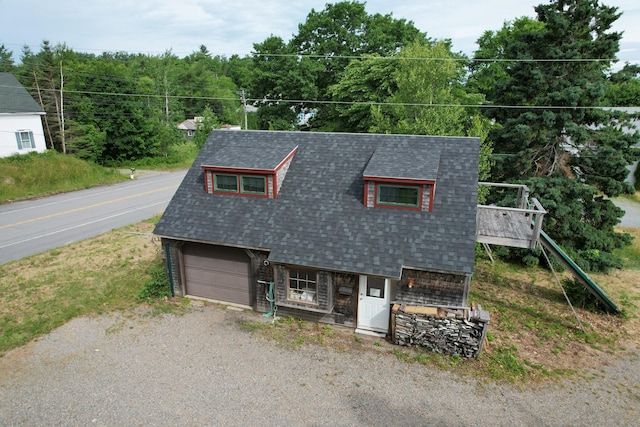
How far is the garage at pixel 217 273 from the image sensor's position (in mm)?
13094

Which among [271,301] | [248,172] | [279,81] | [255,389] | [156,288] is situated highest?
[279,81]

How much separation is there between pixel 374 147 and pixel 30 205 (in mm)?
24136

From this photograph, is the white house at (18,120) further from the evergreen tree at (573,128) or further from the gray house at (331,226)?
the evergreen tree at (573,128)

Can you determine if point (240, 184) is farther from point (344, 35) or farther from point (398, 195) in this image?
point (344, 35)

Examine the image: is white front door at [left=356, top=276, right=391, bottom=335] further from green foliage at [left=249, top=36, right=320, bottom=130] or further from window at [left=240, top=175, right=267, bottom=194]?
green foliage at [left=249, top=36, right=320, bottom=130]

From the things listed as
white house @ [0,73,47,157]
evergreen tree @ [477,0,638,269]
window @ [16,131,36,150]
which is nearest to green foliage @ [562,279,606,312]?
evergreen tree @ [477,0,638,269]

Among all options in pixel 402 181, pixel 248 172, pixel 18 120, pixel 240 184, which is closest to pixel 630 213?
pixel 402 181

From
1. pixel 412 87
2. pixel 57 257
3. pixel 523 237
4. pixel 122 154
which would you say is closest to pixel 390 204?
pixel 523 237

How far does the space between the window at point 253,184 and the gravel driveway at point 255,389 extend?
490cm

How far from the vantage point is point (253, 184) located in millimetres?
13633

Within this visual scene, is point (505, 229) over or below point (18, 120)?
below

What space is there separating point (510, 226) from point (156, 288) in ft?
40.9

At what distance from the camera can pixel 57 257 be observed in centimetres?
1722

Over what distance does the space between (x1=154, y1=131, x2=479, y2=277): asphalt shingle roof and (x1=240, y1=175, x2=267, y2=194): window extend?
0.31 metres
